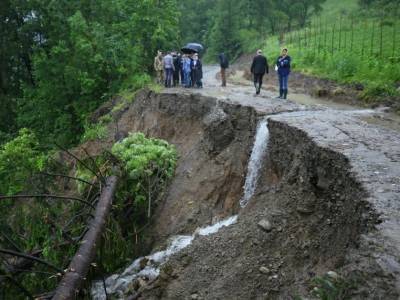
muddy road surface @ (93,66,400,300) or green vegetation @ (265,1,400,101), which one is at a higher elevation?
green vegetation @ (265,1,400,101)

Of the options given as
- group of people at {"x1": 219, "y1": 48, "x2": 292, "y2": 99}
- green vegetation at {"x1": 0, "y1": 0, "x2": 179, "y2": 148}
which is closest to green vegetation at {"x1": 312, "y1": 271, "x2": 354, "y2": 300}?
group of people at {"x1": 219, "y1": 48, "x2": 292, "y2": 99}

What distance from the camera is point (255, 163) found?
10266mm

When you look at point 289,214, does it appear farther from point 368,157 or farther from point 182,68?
point 182,68

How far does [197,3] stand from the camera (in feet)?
228

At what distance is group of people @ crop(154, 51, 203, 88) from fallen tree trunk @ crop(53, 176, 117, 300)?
951 centimetres

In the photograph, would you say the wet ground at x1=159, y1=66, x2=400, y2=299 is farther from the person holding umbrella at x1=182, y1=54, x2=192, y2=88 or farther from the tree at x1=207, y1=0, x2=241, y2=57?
the tree at x1=207, y1=0, x2=241, y2=57

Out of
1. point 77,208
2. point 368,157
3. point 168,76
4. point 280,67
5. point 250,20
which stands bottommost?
point 77,208

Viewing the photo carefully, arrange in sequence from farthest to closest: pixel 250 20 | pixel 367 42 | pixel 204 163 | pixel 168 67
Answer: pixel 250 20
pixel 367 42
pixel 168 67
pixel 204 163

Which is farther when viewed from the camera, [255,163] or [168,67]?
[168,67]

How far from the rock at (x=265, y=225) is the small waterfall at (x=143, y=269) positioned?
1475 millimetres

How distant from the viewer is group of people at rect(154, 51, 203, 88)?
61.2 feet

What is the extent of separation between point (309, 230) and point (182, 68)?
13.4 m

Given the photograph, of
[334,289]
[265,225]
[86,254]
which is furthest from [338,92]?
[334,289]

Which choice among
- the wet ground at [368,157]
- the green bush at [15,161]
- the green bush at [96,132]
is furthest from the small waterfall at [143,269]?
the green bush at [96,132]
